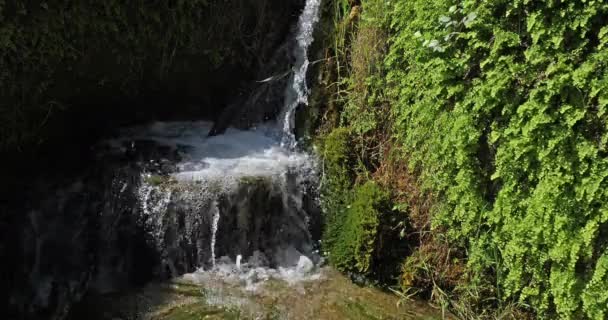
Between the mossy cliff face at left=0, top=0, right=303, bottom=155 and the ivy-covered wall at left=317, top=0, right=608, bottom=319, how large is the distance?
4.56 ft

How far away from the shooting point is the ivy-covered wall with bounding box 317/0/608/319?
10.3 ft

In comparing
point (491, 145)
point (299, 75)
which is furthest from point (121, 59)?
point (491, 145)

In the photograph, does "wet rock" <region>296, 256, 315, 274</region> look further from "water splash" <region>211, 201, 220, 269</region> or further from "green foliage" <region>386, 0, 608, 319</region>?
"green foliage" <region>386, 0, 608, 319</region>

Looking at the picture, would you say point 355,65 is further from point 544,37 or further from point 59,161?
point 59,161

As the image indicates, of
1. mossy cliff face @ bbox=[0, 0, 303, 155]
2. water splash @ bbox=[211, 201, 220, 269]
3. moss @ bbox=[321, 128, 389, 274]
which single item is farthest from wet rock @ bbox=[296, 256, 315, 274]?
mossy cliff face @ bbox=[0, 0, 303, 155]

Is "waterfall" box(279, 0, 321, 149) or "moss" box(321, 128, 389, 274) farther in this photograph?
"waterfall" box(279, 0, 321, 149)

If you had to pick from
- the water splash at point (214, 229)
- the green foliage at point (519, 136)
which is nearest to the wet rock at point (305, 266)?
the water splash at point (214, 229)

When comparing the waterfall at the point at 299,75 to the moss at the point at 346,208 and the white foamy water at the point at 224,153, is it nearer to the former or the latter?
the white foamy water at the point at 224,153

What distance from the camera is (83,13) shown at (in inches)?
182

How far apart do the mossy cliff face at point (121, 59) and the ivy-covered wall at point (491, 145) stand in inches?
54.8

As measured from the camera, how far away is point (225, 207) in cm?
459

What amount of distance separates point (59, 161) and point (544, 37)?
12.4 feet

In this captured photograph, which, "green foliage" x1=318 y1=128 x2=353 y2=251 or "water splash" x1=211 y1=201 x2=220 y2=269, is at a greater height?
"green foliage" x1=318 y1=128 x2=353 y2=251

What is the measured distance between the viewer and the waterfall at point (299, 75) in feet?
17.7
